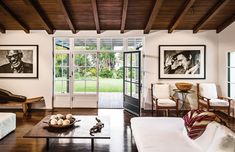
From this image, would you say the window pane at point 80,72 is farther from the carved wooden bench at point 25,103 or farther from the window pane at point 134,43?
the window pane at point 134,43

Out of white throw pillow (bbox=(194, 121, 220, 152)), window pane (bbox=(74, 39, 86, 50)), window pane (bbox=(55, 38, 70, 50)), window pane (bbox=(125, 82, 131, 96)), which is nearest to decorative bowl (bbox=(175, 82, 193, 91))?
window pane (bbox=(125, 82, 131, 96))

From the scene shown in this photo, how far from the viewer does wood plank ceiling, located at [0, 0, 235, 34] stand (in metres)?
5.43

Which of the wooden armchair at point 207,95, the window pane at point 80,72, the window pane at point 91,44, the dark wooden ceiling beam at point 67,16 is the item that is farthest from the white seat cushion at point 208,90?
the dark wooden ceiling beam at point 67,16

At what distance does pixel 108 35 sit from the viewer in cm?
714

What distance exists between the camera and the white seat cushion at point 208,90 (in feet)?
21.2

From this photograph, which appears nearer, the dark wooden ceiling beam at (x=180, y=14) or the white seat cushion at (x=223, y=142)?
the white seat cushion at (x=223, y=142)

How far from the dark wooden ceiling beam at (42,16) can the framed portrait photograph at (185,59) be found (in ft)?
11.0

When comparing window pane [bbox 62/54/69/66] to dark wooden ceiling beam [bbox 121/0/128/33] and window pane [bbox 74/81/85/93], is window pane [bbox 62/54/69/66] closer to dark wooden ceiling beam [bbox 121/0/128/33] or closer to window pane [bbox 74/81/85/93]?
window pane [bbox 74/81/85/93]

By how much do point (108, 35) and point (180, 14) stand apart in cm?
232

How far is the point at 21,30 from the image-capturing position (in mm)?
7004

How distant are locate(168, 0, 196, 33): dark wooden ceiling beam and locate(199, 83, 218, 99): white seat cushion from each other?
186 cm

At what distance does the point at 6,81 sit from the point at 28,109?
1.15 meters

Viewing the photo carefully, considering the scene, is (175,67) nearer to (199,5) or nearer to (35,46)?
(199,5)

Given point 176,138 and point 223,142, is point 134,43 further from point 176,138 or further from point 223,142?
point 223,142
